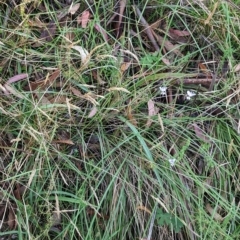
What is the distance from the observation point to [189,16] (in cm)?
186

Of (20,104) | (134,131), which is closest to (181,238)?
(134,131)

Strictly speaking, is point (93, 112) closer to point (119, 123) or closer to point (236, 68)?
point (119, 123)

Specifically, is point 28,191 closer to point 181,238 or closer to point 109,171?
point 109,171

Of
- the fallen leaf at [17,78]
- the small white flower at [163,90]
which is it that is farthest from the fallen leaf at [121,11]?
the fallen leaf at [17,78]

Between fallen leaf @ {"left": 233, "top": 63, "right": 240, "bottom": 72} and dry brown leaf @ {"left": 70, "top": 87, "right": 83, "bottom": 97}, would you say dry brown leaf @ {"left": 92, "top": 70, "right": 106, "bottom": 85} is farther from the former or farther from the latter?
fallen leaf @ {"left": 233, "top": 63, "right": 240, "bottom": 72}

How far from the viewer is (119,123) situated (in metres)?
1.67

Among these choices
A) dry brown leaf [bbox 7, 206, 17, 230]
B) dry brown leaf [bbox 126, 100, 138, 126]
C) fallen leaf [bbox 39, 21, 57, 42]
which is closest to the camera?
dry brown leaf [bbox 7, 206, 17, 230]

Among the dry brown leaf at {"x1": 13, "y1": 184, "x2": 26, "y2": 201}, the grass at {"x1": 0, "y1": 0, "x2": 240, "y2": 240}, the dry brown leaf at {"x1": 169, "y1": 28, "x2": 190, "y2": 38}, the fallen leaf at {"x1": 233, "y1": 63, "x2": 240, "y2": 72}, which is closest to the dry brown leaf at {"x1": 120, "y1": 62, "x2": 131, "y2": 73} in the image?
the grass at {"x1": 0, "y1": 0, "x2": 240, "y2": 240}

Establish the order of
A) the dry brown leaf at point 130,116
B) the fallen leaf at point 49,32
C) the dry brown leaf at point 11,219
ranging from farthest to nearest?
the fallen leaf at point 49,32
the dry brown leaf at point 130,116
the dry brown leaf at point 11,219

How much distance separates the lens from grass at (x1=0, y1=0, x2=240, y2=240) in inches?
61.7

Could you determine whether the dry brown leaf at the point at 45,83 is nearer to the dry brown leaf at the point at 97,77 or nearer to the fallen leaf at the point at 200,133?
the dry brown leaf at the point at 97,77

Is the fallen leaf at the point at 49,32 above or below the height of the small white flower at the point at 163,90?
above

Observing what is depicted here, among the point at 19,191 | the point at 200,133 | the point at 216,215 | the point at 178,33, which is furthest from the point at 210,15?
the point at 19,191

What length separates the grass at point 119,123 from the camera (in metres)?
1.57
